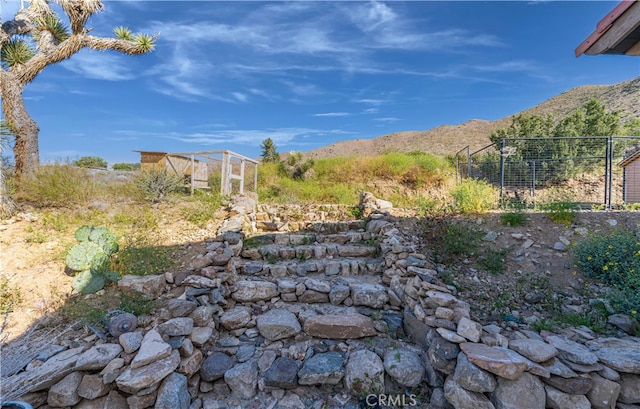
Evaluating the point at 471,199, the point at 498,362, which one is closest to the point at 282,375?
the point at 498,362

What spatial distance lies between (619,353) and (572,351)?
0.33m

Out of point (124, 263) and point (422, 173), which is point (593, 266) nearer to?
point (124, 263)

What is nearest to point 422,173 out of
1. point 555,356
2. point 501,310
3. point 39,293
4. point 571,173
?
point 571,173

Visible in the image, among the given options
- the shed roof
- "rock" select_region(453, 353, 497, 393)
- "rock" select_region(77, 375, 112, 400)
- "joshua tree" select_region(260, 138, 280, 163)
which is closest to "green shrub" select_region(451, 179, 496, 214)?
the shed roof

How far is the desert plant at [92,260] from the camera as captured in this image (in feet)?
9.46

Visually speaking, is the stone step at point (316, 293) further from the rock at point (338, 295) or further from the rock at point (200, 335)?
the rock at point (200, 335)

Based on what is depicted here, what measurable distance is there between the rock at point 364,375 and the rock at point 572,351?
1.34 metres

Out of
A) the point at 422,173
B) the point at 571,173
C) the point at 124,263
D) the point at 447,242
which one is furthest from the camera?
the point at 571,173

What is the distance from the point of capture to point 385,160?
10.2m

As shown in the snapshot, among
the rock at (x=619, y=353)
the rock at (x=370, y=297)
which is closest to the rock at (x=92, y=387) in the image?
the rock at (x=370, y=297)

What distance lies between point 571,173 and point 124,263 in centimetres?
1413

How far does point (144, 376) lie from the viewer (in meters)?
2.04

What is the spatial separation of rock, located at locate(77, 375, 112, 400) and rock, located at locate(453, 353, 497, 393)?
8.47 ft

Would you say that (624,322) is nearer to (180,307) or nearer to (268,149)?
(180,307)
